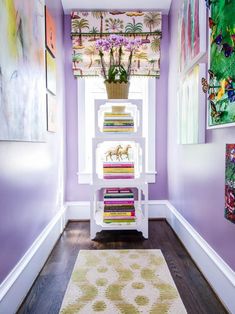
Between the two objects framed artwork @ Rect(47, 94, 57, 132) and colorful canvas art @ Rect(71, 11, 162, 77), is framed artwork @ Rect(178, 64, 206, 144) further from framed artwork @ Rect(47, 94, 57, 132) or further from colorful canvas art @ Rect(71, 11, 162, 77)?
framed artwork @ Rect(47, 94, 57, 132)

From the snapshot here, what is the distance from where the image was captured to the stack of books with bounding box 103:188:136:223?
246 cm

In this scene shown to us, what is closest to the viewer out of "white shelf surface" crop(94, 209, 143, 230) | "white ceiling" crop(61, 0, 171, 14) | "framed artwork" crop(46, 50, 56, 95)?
"framed artwork" crop(46, 50, 56, 95)

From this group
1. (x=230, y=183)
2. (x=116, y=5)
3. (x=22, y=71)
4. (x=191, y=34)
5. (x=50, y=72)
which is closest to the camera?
(x=230, y=183)

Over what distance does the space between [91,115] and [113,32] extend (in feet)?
2.95

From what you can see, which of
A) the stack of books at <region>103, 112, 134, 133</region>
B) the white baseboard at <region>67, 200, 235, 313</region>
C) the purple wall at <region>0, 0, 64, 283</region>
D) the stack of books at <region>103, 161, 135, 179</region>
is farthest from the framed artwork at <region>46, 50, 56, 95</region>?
the white baseboard at <region>67, 200, 235, 313</region>

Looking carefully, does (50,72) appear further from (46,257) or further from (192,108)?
(46,257)

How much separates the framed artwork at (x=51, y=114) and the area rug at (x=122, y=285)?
41.3 inches

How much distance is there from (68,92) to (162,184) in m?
1.45

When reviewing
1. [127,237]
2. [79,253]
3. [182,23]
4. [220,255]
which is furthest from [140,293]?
[182,23]

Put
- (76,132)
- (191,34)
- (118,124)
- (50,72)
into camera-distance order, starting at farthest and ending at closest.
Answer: (76,132) < (118,124) < (50,72) < (191,34)

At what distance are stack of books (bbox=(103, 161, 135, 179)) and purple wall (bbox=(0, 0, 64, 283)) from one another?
475 mm

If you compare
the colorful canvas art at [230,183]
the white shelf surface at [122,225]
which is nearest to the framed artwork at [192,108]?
the colorful canvas art at [230,183]

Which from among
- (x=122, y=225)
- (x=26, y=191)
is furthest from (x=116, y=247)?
(x=26, y=191)

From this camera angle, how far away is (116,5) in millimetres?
2854
